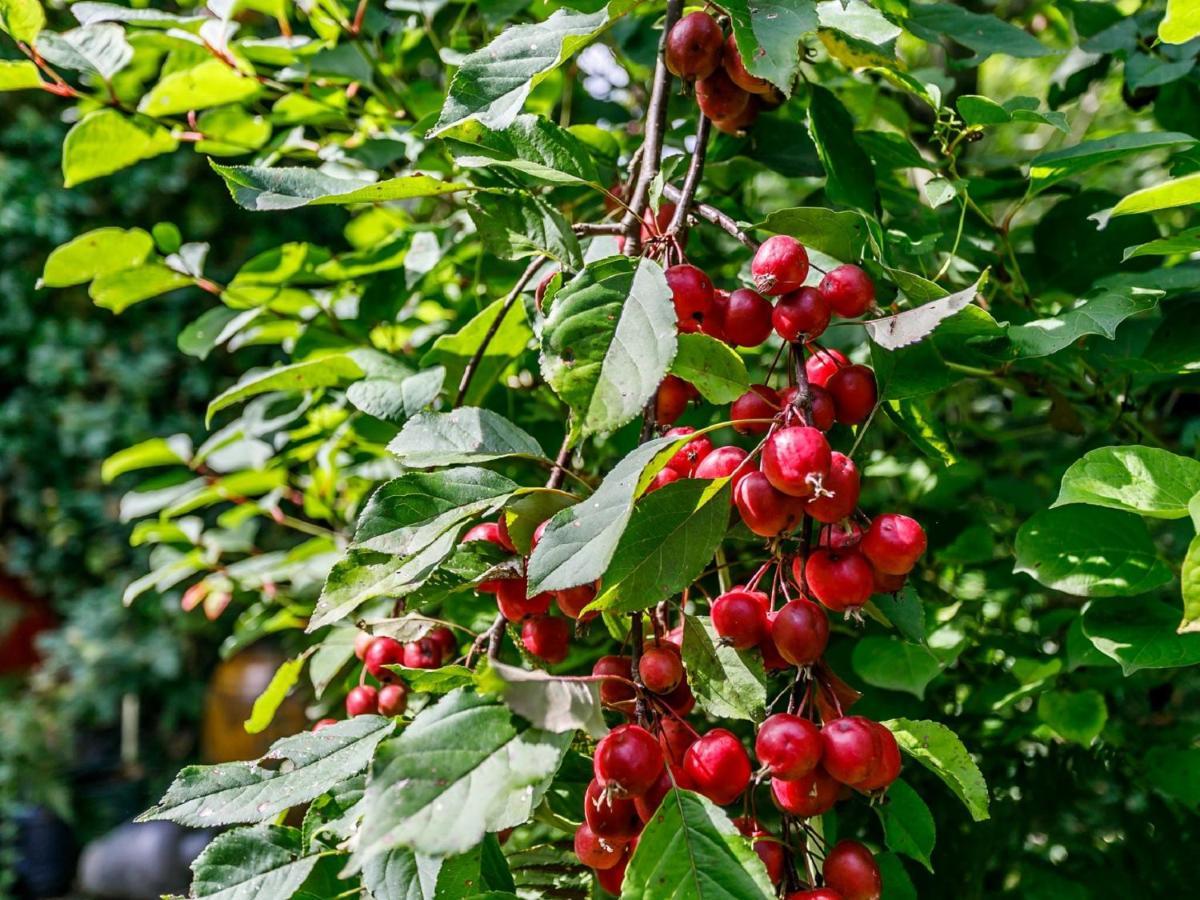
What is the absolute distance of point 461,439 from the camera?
1.63ft

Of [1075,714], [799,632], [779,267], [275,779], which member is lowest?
[1075,714]

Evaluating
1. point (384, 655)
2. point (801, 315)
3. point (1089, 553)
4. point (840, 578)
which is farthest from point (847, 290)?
point (384, 655)

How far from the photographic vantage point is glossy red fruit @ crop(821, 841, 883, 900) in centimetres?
40

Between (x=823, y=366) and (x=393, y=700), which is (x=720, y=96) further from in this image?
(x=393, y=700)

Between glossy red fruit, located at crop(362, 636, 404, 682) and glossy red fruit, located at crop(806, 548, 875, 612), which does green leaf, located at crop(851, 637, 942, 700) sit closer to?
glossy red fruit, located at crop(806, 548, 875, 612)

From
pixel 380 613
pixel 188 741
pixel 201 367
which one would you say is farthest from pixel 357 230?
pixel 188 741

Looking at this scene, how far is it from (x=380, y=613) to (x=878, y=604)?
0.51 meters

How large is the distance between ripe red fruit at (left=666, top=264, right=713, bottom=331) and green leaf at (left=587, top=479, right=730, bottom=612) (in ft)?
0.28

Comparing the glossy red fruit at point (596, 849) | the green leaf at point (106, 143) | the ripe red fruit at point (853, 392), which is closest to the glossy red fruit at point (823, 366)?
the ripe red fruit at point (853, 392)

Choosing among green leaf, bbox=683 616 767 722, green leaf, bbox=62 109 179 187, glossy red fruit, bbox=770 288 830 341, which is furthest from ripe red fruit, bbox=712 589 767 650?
green leaf, bbox=62 109 179 187

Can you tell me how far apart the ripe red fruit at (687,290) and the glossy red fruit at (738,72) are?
5.1 inches

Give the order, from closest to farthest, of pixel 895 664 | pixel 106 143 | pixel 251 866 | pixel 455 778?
pixel 455 778 → pixel 251 866 → pixel 895 664 → pixel 106 143

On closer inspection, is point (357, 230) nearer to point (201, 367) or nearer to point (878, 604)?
point (878, 604)

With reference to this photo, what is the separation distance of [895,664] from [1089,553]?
13 cm
